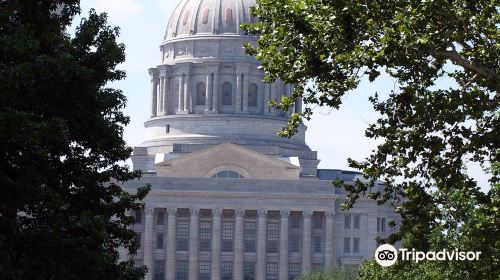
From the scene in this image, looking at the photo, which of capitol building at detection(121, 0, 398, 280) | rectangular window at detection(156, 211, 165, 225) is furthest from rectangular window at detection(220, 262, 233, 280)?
rectangular window at detection(156, 211, 165, 225)

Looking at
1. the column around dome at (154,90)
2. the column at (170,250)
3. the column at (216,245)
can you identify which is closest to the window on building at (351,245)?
the column at (216,245)

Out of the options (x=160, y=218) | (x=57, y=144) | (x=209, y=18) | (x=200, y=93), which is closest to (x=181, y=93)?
(x=200, y=93)

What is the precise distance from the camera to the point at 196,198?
6452 inches

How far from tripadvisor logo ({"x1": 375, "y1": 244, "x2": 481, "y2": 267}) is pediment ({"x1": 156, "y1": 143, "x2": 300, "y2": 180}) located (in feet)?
354

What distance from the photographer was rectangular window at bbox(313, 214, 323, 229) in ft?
543

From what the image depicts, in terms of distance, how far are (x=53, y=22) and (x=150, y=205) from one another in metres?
128

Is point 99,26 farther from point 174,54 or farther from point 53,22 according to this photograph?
point 174,54

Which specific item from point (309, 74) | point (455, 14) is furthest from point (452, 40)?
point (309, 74)

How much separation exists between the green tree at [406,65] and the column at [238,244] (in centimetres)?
12155

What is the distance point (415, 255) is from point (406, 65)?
1350cm

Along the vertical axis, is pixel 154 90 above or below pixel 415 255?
above

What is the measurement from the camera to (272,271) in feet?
536

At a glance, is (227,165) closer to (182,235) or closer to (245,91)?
(182,235)

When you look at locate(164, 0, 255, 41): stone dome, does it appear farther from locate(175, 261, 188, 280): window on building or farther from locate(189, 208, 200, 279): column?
locate(175, 261, 188, 280): window on building
